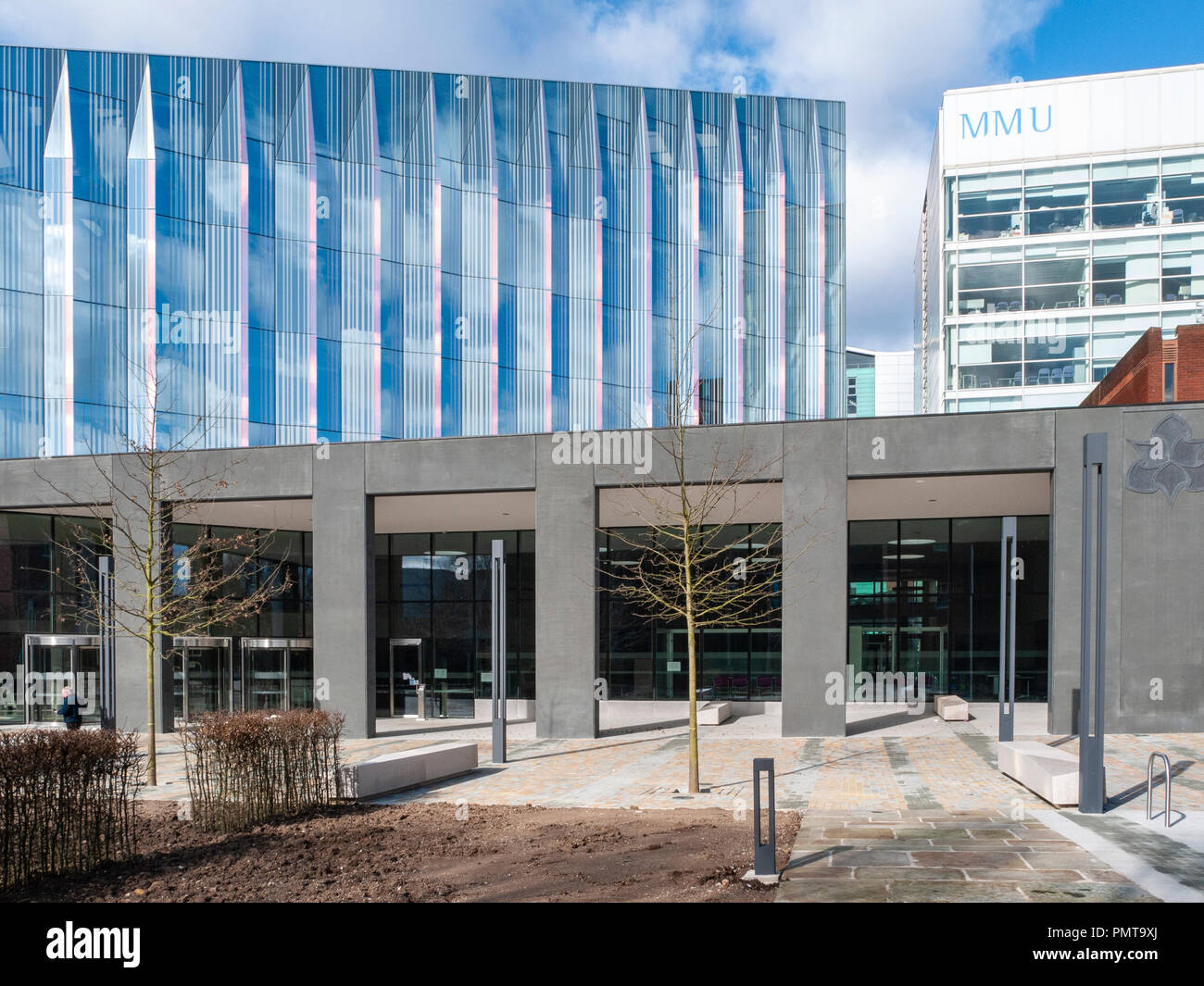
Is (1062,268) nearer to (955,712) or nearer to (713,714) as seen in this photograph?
(955,712)

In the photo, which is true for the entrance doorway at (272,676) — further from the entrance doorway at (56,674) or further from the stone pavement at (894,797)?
the stone pavement at (894,797)

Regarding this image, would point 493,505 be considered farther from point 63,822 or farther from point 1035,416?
point 63,822

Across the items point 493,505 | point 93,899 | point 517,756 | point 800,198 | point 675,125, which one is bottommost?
point 517,756

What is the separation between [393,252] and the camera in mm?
47406

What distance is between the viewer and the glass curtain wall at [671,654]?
29.2 m

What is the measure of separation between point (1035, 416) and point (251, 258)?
37.3 metres

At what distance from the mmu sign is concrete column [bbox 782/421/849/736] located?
4636cm

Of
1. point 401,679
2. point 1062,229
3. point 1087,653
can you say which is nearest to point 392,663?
point 401,679

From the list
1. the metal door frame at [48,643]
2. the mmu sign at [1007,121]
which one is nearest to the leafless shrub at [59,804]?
the metal door frame at [48,643]

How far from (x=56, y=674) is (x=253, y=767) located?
17.5 metres

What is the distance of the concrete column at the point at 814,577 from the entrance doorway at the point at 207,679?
50.4ft

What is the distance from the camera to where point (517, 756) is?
17969mm
